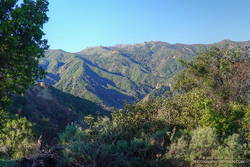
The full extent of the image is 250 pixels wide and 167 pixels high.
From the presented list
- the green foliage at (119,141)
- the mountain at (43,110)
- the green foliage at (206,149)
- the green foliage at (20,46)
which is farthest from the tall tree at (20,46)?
the mountain at (43,110)

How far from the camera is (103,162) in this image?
A: 10.2m

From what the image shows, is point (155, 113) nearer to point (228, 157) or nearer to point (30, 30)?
point (228, 157)

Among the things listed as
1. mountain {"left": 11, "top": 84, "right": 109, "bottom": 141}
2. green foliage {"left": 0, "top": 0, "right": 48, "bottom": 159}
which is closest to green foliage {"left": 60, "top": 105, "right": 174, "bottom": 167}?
green foliage {"left": 0, "top": 0, "right": 48, "bottom": 159}

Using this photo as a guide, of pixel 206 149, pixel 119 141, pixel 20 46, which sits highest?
pixel 20 46

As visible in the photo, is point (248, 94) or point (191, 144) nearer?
point (191, 144)

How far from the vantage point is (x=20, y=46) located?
10.3 m

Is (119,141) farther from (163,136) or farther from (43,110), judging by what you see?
(43,110)

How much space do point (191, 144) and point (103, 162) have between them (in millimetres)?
3641

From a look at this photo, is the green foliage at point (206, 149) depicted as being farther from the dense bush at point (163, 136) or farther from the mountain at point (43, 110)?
the mountain at point (43, 110)

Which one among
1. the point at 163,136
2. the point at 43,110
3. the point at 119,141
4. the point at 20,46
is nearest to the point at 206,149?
the point at 163,136

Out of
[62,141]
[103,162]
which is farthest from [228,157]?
[62,141]

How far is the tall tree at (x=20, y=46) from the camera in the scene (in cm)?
989

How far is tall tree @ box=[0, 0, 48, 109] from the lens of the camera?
9891 millimetres

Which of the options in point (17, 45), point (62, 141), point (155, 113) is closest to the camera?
point (17, 45)
